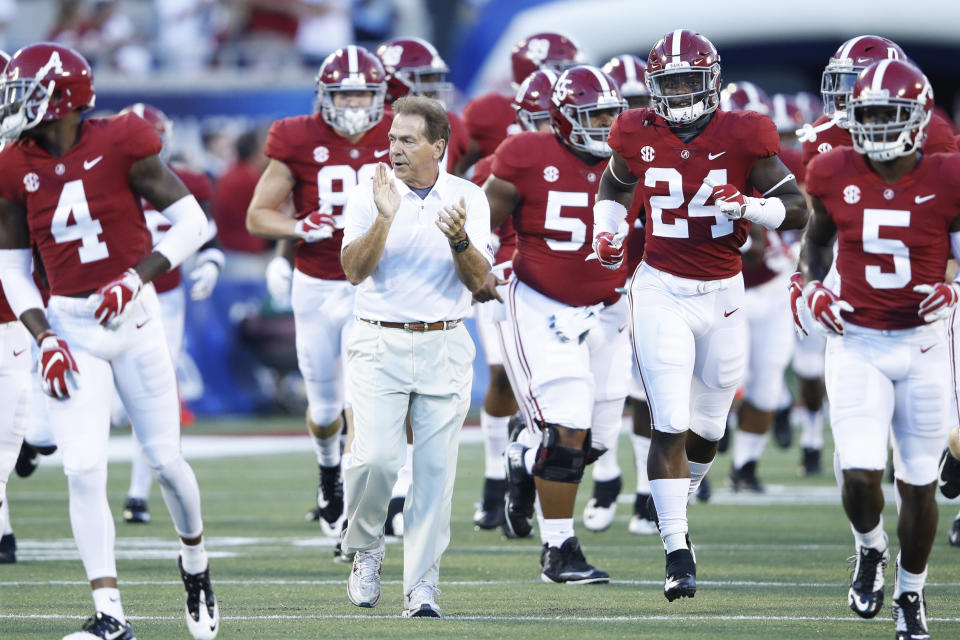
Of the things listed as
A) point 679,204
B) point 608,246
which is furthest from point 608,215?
point 679,204

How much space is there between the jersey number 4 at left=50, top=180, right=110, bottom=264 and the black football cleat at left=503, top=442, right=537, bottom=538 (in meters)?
2.46

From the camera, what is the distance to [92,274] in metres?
5.39

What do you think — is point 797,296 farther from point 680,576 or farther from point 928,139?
point 928,139

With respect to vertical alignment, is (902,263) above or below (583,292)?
above

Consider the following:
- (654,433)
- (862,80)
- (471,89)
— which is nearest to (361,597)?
(654,433)

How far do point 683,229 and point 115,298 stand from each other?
2185 millimetres

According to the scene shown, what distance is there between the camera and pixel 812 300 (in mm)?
5355

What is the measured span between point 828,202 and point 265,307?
900cm

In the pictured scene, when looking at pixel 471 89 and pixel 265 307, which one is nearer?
pixel 265 307

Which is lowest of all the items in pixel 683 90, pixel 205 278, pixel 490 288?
pixel 205 278

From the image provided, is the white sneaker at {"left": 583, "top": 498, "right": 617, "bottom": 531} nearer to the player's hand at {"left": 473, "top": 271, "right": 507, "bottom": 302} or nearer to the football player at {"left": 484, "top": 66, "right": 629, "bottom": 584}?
the football player at {"left": 484, "top": 66, "right": 629, "bottom": 584}

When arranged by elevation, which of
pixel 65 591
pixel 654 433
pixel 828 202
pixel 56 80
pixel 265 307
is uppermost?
pixel 56 80

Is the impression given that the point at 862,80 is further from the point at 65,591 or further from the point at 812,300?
the point at 65,591

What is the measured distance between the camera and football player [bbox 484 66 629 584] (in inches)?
265
